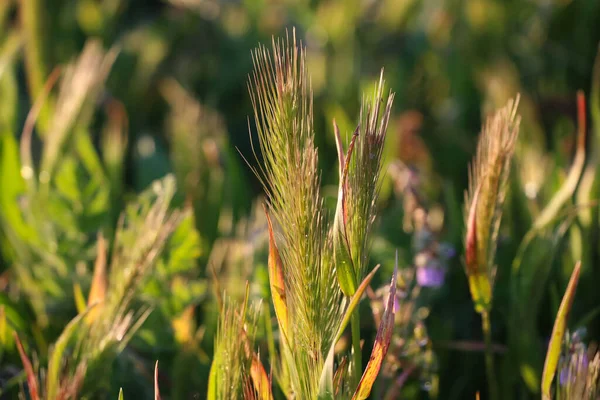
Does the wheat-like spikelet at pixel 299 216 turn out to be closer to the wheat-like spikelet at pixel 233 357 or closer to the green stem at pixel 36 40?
the wheat-like spikelet at pixel 233 357

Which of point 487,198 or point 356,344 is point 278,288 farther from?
point 487,198

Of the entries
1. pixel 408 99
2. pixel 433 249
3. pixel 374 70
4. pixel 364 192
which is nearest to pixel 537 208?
pixel 433 249

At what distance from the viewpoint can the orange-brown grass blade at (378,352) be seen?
1.56 feet

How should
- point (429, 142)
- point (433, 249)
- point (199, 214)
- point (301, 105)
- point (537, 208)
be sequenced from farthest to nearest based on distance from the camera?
point (429, 142) → point (199, 214) → point (537, 208) → point (433, 249) → point (301, 105)

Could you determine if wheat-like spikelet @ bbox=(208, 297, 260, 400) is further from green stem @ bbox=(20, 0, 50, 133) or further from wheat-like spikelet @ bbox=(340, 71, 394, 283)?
green stem @ bbox=(20, 0, 50, 133)

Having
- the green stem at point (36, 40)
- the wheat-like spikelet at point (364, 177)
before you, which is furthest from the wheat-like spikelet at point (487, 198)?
the green stem at point (36, 40)

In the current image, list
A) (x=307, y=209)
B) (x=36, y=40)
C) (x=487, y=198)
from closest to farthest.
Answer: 1. (x=307, y=209)
2. (x=487, y=198)
3. (x=36, y=40)

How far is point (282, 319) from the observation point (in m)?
0.50

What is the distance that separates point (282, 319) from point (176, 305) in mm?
257

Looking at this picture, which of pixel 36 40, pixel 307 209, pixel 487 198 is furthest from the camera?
pixel 36 40

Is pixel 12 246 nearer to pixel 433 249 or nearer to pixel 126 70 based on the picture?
pixel 433 249

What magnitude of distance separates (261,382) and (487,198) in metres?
0.23

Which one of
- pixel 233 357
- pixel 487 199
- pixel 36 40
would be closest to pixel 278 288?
pixel 233 357

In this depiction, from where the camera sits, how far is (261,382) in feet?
1.72
